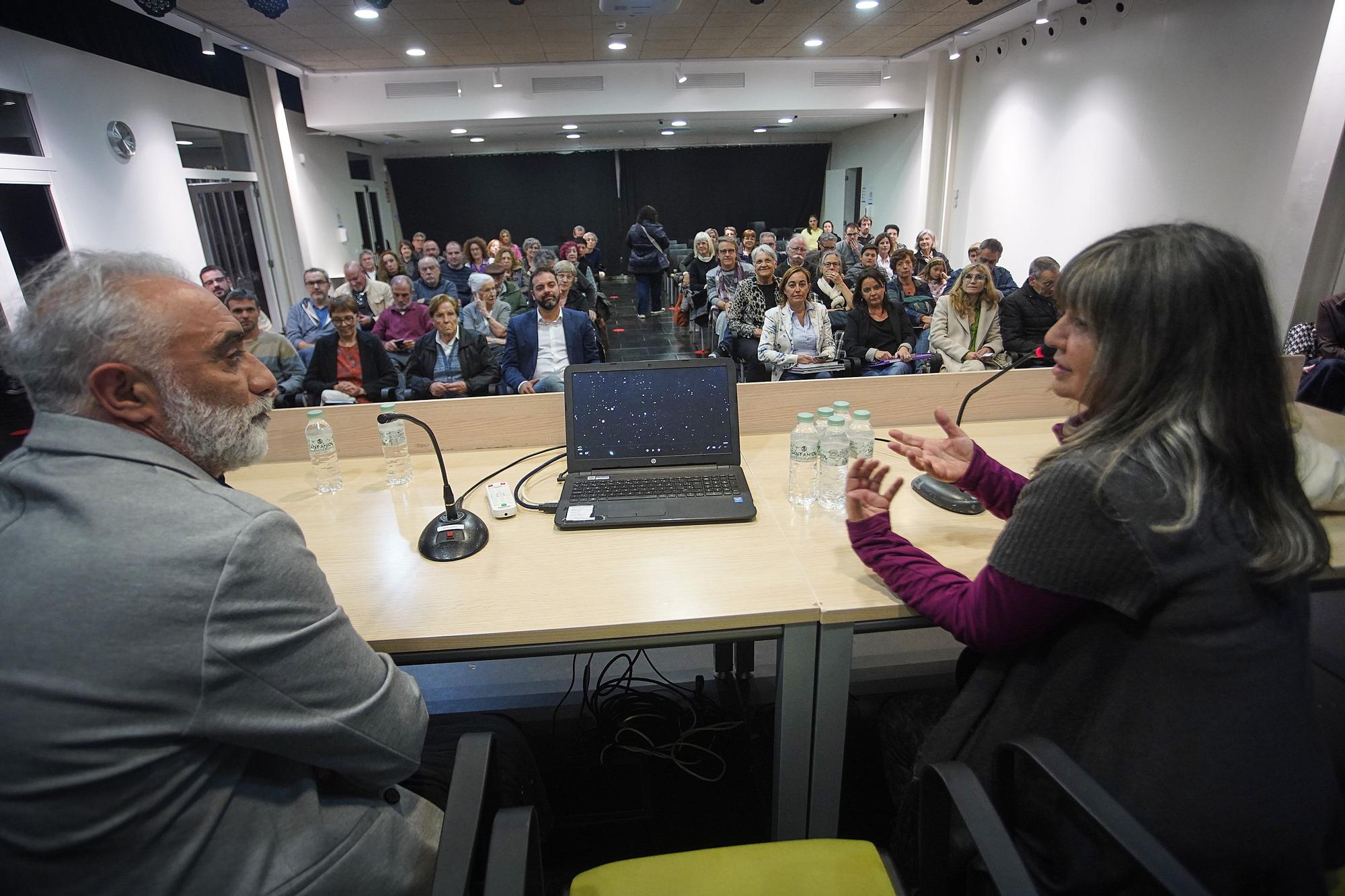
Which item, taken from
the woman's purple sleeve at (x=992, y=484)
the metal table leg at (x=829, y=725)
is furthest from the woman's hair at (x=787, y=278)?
the metal table leg at (x=829, y=725)

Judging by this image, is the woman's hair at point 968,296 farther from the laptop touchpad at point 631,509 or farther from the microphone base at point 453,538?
the microphone base at point 453,538

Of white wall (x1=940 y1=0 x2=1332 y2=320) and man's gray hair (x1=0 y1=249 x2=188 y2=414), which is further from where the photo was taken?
white wall (x1=940 y1=0 x2=1332 y2=320)

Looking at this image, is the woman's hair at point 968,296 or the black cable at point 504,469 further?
the woman's hair at point 968,296

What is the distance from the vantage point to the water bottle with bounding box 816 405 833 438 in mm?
1509

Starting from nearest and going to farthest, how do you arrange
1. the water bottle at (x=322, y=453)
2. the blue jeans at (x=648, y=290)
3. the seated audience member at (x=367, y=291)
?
1. the water bottle at (x=322, y=453)
2. the seated audience member at (x=367, y=291)
3. the blue jeans at (x=648, y=290)

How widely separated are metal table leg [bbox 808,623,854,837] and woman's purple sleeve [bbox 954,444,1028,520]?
0.45 m

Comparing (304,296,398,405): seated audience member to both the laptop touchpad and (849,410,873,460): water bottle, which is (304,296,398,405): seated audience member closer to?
the laptop touchpad

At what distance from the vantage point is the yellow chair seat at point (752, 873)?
34.9 inches

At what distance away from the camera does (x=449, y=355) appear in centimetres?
387

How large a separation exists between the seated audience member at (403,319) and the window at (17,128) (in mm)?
2325

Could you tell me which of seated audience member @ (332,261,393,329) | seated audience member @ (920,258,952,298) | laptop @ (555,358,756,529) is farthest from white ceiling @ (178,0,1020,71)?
laptop @ (555,358,756,529)

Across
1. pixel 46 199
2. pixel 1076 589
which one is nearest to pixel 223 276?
pixel 46 199

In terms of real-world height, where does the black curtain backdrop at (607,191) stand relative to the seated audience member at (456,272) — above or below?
above

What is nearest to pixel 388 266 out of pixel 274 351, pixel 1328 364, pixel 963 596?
pixel 274 351
